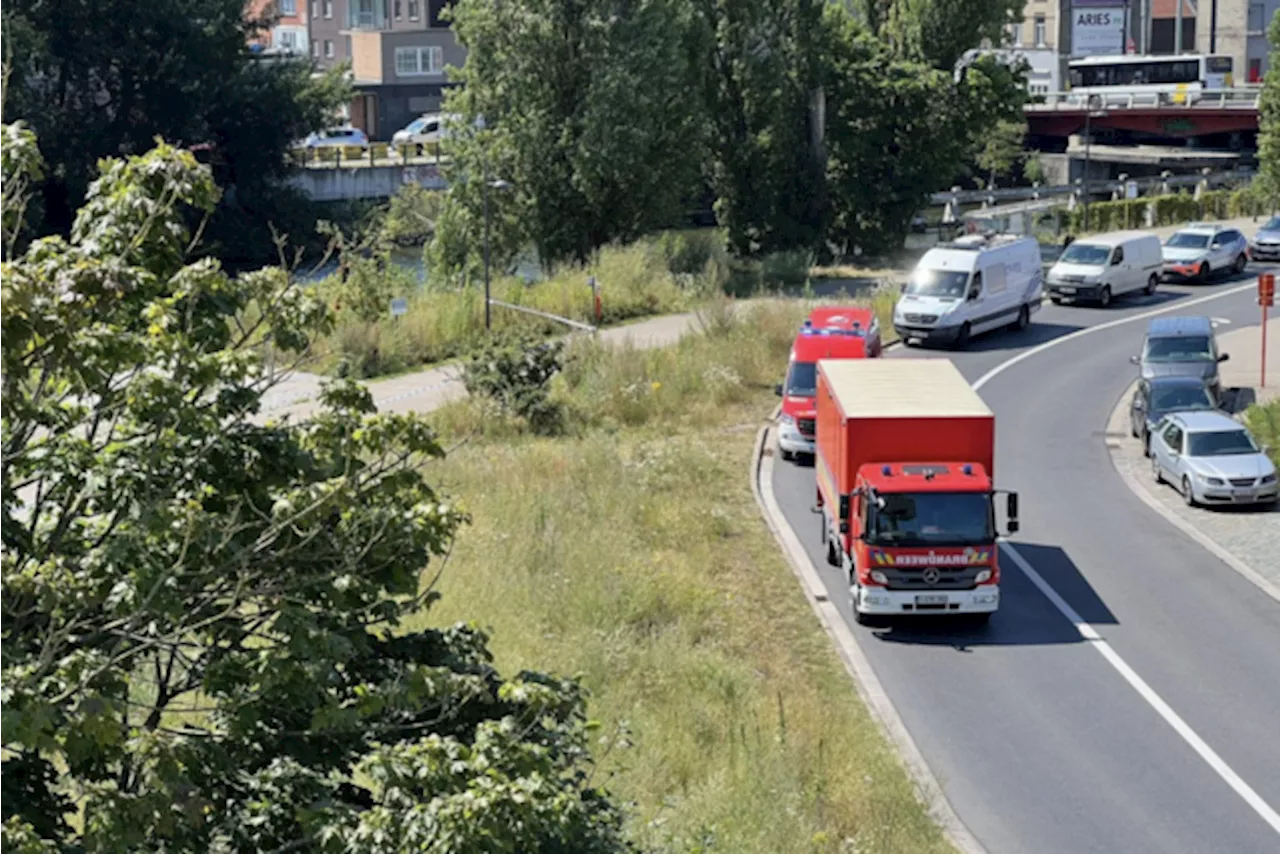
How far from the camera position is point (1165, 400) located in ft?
106

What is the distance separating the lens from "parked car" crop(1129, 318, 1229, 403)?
3541cm

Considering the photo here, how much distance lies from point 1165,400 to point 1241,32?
96021 millimetres

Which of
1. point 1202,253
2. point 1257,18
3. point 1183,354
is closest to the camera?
point 1183,354

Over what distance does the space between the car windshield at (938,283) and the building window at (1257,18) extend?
3414 inches

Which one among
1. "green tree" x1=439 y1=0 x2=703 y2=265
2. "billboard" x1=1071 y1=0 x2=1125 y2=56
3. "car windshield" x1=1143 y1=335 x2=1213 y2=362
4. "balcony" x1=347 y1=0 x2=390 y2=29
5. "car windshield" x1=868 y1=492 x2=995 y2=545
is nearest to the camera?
"car windshield" x1=868 y1=492 x2=995 y2=545

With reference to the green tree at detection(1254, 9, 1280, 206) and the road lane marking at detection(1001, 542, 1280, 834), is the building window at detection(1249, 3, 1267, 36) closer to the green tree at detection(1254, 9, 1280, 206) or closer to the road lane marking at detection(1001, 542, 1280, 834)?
the green tree at detection(1254, 9, 1280, 206)

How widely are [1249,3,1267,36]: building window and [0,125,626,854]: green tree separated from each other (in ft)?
393

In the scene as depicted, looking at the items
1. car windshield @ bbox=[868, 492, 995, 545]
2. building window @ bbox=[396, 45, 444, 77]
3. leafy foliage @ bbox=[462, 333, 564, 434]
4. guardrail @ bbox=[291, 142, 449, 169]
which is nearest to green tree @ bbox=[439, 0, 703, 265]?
leafy foliage @ bbox=[462, 333, 564, 434]

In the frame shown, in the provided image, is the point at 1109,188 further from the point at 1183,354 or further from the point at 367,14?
the point at 367,14

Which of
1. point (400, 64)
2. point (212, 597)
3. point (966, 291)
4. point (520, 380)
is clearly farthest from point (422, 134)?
point (212, 597)

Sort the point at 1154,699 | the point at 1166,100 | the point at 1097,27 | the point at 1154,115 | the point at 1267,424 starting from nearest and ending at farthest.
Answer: the point at 1154,699, the point at 1267,424, the point at 1166,100, the point at 1154,115, the point at 1097,27

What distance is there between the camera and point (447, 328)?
42031mm

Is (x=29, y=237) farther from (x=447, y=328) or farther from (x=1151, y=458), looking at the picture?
(x=1151, y=458)

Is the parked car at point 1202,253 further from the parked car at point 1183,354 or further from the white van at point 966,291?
the parked car at point 1183,354
